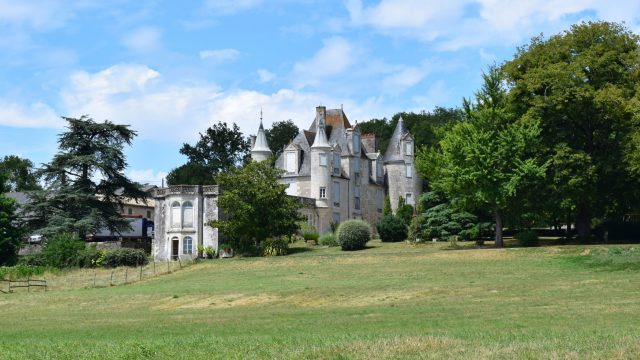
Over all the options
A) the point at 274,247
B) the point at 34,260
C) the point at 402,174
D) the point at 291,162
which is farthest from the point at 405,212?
the point at 34,260

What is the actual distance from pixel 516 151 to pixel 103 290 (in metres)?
26.0

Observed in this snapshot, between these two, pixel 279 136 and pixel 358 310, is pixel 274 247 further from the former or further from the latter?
pixel 279 136

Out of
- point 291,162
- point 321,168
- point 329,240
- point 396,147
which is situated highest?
point 396,147

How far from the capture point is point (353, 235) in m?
61.2

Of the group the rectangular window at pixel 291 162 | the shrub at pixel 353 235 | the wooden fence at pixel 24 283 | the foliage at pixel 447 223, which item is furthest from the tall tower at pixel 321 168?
the wooden fence at pixel 24 283

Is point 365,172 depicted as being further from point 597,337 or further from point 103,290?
point 597,337

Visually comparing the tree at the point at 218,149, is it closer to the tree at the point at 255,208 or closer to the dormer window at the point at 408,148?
the dormer window at the point at 408,148

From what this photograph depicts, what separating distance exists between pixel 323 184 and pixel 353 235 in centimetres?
1637

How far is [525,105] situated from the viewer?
5494 cm

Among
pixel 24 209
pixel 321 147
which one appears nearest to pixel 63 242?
pixel 24 209

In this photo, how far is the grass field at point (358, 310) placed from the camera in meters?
15.8

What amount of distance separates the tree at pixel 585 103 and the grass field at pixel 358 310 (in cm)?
608

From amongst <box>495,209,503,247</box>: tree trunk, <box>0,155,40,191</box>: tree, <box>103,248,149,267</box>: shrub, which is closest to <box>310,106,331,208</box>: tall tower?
<box>103,248,149,267</box>: shrub

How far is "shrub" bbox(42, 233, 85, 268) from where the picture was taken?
62750 millimetres
